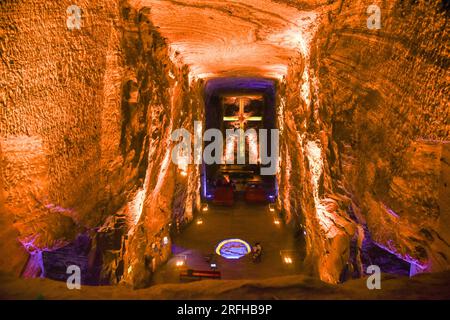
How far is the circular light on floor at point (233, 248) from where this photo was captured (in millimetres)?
7828

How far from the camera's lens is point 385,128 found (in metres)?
2.91

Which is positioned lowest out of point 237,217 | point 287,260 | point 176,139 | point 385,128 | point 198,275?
point 237,217

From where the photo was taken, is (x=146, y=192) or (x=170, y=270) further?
(x=170, y=270)

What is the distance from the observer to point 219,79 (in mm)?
10523

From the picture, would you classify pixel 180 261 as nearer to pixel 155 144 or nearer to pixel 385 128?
pixel 155 144

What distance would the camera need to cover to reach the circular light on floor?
7828mm

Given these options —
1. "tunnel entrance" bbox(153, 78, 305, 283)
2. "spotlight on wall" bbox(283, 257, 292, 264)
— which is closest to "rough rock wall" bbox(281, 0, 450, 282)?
"spotlight on wall" bbox(283, 257, 292, 264)

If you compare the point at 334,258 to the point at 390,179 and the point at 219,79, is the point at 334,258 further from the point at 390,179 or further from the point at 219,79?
the point at 219,79

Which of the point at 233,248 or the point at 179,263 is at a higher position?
the point at 179,263

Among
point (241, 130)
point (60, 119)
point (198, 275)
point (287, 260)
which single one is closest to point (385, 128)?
point (60, 119)

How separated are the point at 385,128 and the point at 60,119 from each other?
3.71 metres

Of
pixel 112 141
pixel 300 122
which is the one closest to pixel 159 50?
pixel 112 141

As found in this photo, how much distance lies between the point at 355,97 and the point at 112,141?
3147 millimetres
